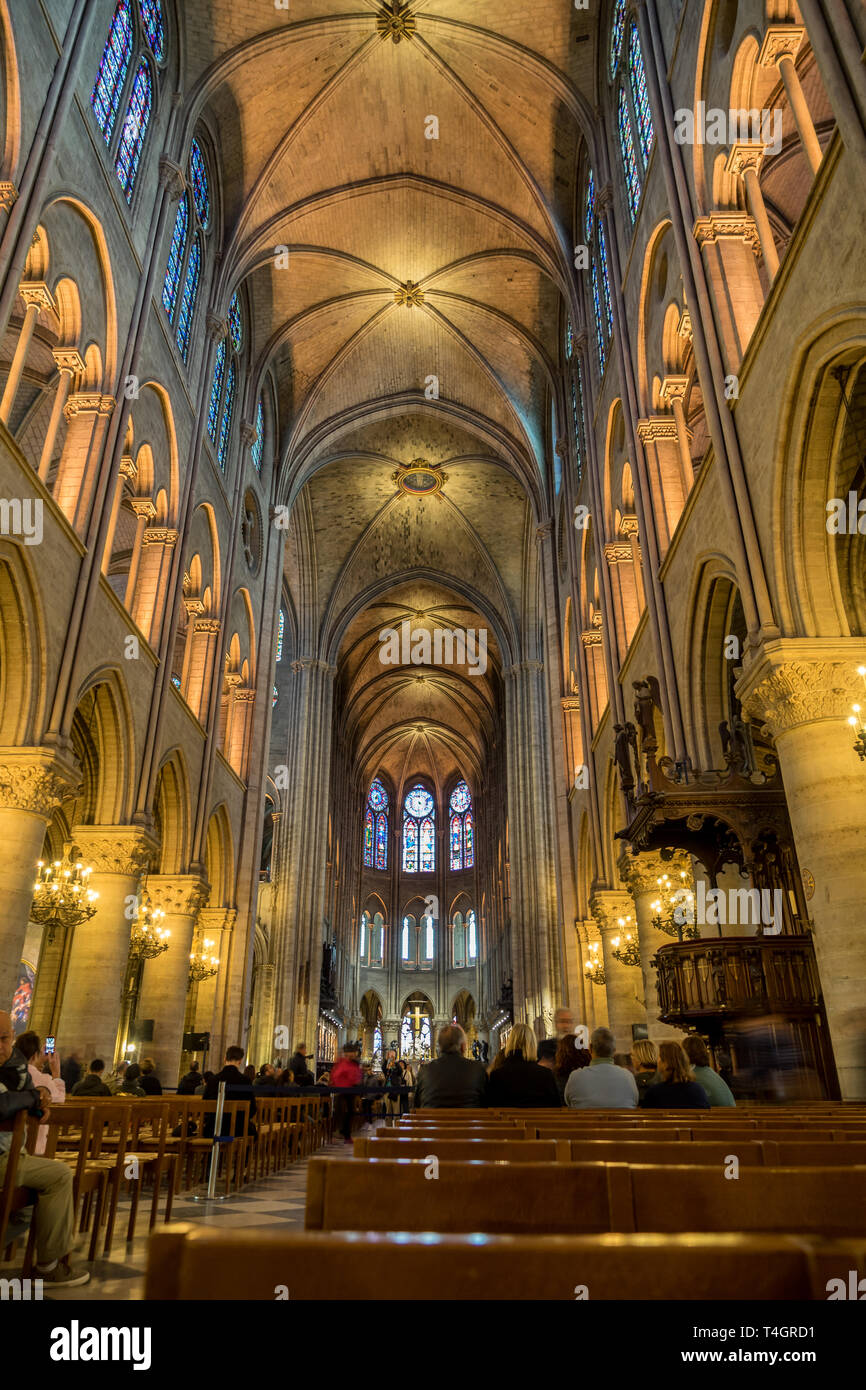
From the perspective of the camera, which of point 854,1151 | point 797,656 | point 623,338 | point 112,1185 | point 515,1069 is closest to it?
point 854,1151

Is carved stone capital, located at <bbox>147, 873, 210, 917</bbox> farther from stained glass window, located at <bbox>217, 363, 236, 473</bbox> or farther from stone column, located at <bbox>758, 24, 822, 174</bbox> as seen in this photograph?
stone column, located at <bbox>758, 24, 822, 174</bbox>

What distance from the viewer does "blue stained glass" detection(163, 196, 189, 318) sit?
15.7 m

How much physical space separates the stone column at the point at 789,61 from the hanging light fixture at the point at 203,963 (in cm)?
1620

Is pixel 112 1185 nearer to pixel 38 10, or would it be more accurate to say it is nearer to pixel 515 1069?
pixel 515 1069

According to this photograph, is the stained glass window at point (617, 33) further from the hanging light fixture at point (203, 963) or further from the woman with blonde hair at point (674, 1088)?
the hanging light fixture at point (203, 963)

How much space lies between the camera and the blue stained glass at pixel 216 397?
18578mm

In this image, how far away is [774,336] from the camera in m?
8.10

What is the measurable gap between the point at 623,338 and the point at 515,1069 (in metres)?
11.8

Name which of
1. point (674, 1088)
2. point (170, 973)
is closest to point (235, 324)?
point (170, 973)

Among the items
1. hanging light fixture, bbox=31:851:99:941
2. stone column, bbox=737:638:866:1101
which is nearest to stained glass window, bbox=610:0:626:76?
stone column, bbox=737:638:866:1101

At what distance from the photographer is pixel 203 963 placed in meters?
17.7

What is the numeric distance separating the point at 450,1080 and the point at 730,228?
9.56 metres

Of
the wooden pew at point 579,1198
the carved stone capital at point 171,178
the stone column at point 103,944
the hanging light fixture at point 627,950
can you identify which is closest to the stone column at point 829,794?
the wooden pew at point 579,1198
